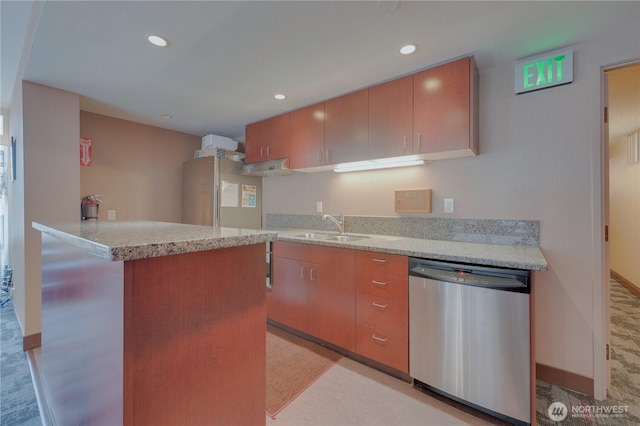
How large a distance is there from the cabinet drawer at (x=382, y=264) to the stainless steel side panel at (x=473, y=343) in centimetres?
10

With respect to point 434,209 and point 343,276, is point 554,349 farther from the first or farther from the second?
point 343,276

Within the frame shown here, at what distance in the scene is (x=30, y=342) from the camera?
2.38 meters

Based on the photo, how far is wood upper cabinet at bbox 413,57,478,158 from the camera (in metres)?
1.92

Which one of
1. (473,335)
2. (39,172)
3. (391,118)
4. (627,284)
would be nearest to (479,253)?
(473,335)

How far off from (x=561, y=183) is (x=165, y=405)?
246 cm

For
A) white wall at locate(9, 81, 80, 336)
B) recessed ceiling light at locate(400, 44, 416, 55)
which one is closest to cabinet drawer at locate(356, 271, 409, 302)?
recessed ceiling light at locate(400, 44, 416, 55)

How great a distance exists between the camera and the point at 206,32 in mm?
1711

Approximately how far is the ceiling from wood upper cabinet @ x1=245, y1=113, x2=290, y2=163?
0.52 meters

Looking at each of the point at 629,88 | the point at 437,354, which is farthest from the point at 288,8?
the point at 629,88

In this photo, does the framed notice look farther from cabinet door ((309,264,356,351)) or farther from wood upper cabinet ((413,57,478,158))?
wood upper cabinet ((413,57,478,158))

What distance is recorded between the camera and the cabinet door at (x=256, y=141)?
10.9 feet

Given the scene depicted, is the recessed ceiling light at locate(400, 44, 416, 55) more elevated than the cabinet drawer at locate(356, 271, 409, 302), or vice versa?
the recessed ceiling light at locate(400, 44, 416, 55)

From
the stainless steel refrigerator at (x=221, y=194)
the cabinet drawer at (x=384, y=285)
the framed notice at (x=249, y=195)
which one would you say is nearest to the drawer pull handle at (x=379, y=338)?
the cabinet drawer at (x=384, y=285)

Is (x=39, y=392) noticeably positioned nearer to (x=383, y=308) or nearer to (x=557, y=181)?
(x=383, y=308)
